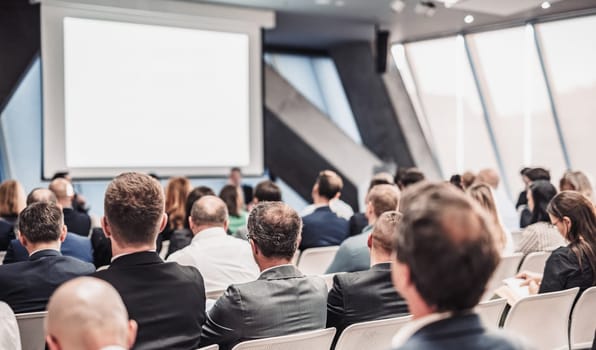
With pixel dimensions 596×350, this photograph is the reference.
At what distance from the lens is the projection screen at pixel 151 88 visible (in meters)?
7.37

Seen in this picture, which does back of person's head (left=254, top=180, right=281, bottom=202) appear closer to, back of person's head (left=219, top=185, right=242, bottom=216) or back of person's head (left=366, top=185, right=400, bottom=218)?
back of person's head (left=219, top=185, right=242, bottom=216)

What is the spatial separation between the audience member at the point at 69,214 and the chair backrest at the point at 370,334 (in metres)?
3.20

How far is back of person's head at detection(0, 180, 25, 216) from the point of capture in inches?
200

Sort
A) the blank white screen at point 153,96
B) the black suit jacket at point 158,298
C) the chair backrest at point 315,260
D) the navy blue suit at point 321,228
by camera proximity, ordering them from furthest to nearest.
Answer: the blank white screen at point 153,96 < the navy blue suit at point 321,228 < the chair backrest at point 315,260 < the black suit jacket at point 158,298

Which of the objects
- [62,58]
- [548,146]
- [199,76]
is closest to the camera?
[62,58]

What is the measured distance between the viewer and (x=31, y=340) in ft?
8.77

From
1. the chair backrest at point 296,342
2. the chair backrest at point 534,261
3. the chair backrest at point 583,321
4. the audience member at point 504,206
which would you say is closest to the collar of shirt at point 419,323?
the chair backrest at point 296,342

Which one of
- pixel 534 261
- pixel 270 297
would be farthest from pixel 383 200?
pixel 270 297

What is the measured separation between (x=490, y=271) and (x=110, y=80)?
7129 mm

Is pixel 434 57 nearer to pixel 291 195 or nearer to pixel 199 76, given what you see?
pixel 291 195

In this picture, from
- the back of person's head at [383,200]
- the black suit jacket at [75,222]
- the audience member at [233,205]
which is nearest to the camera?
the back of person's head at [383,200]

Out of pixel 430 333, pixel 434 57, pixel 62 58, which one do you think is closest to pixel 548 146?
pixel 434 57

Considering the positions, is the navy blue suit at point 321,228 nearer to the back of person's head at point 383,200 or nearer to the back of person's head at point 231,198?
the back of person's head at point 231,198

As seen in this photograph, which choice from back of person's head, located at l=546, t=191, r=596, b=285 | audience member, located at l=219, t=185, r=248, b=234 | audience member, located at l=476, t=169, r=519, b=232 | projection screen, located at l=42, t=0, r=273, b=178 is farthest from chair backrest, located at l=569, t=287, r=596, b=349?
projection screen, located at l=42, t=0, r=273, b=178
